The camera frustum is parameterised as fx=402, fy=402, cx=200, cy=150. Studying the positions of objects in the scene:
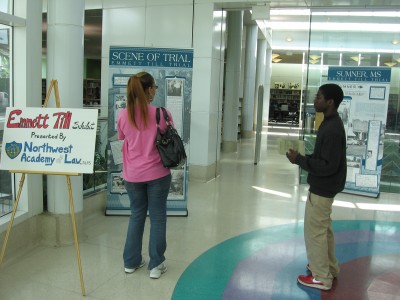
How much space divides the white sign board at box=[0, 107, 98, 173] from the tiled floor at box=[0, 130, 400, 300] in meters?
0.93

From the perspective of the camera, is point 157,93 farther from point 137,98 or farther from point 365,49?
point 365,49

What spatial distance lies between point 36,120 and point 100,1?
200 inches

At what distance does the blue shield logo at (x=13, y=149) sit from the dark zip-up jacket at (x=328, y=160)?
2.07 metres

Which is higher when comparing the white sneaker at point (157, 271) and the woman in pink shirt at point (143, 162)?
the woman in pink shirt at point (143, 162)

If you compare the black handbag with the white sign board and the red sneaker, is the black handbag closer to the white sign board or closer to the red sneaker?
the white sign board

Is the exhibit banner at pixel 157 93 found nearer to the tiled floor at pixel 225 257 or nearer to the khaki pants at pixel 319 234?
the tiled floor at pixel 225 257

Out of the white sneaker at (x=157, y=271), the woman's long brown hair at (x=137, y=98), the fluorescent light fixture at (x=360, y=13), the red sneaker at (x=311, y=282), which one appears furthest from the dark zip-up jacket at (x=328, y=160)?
the fluorescent light fixture at (x=360, y=13)

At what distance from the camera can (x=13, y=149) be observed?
2.96 metres

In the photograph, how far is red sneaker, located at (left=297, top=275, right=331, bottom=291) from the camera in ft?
10.4

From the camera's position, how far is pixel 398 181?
6.91 m

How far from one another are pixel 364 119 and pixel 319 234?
3926 mm

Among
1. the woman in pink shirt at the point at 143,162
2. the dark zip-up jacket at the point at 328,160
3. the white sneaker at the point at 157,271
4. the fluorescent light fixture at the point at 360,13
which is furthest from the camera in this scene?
the fluorescent light fixture at the point at 360,13

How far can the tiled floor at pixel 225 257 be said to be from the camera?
3.07m

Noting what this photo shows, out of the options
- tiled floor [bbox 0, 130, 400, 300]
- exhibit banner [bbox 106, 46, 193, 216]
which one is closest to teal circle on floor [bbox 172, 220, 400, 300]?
tiled floor [bbox 0, 130, 400, 300]
